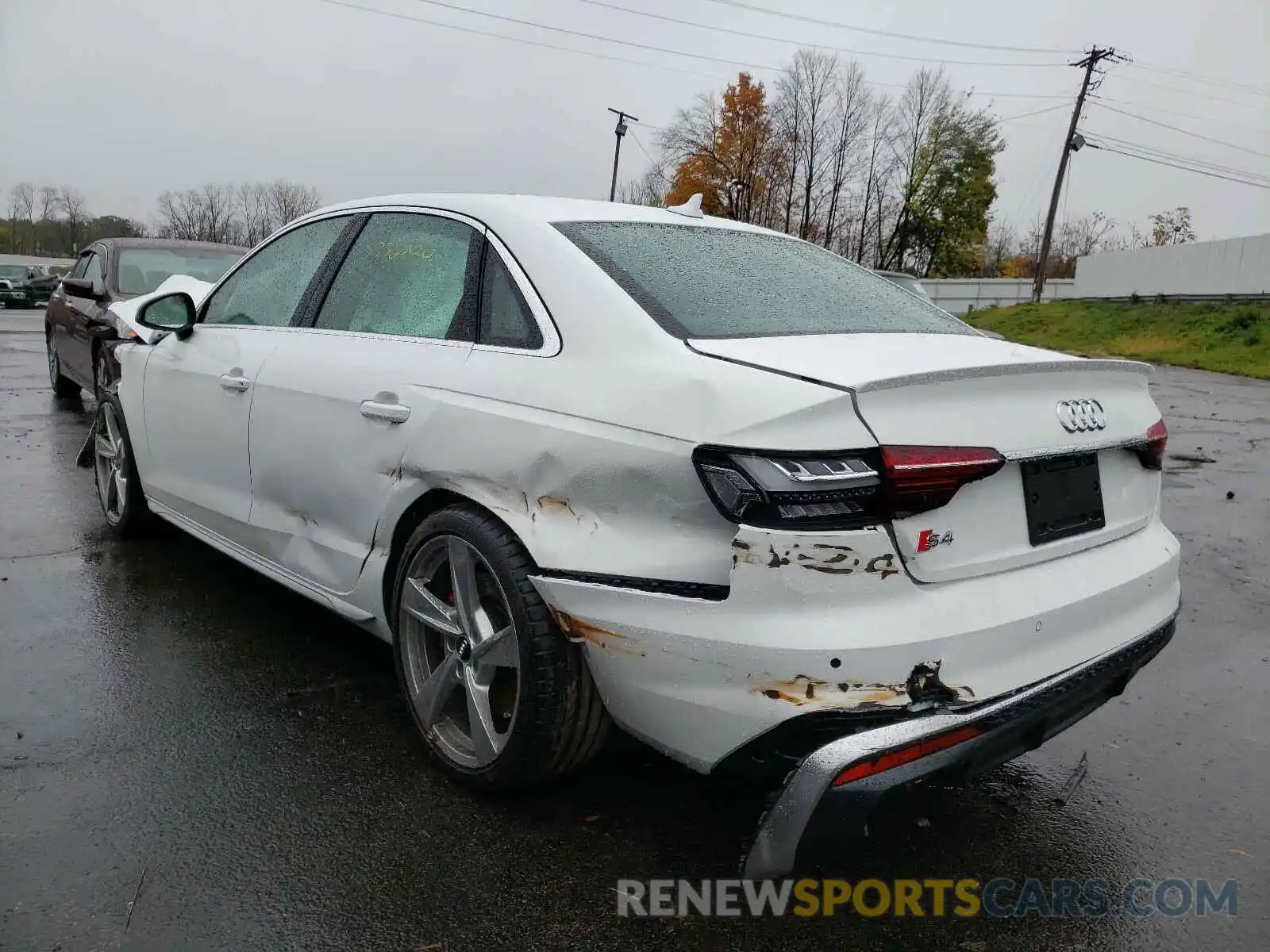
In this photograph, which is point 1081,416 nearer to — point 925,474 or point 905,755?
point 925,474

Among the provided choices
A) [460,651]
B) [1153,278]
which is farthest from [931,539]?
[1153,278]

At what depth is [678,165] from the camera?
166 feet

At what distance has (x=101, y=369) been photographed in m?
8.35

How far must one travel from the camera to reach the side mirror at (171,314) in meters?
4.22

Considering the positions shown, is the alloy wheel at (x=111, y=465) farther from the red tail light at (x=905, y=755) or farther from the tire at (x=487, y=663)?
the red tail light at (x=905, y=755)

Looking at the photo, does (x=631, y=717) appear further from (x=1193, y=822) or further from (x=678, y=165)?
(x=678, y=165)

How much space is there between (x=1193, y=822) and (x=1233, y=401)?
14.0 m

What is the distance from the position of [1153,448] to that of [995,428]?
85 centimetres

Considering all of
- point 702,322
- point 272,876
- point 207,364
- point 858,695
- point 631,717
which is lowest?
point 272,876

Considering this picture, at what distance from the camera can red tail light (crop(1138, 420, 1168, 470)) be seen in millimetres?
2736

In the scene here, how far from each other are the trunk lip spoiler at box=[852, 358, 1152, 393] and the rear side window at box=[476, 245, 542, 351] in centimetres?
94

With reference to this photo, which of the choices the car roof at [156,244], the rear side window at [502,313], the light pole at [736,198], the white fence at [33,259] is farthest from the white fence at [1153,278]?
the white fence at [33,259]

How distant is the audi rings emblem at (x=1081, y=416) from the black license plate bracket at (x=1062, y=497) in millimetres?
68

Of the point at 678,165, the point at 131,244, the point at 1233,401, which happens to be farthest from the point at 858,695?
the point at 678,165
